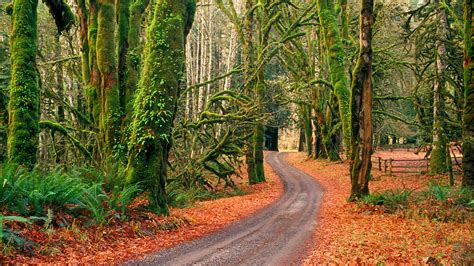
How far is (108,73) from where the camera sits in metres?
12.9

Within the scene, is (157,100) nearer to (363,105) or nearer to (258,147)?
(363,105)

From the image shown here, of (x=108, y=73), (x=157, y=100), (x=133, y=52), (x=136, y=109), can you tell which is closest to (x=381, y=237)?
(x=157, y=100)

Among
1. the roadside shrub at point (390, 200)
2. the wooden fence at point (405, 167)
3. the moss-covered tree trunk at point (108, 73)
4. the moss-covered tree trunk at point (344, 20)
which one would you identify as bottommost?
the roadside shrub at point (390, 200)

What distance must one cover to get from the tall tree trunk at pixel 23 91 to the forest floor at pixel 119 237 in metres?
3.66

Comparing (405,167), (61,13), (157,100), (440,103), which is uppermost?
(61,13)

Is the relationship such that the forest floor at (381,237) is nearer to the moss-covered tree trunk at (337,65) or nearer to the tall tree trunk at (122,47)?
the moss-covered tree trunk at (337,65)

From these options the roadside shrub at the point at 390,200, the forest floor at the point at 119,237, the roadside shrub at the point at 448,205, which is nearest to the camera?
the forest floor at the point at 119,237

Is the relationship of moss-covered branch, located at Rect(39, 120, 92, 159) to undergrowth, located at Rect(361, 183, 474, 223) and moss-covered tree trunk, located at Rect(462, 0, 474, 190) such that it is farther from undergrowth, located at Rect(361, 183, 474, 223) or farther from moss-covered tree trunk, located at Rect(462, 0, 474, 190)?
moss-covered tree trunk, located at Rect(462, 0, 474, 190)

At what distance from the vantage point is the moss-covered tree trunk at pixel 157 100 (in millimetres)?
10414

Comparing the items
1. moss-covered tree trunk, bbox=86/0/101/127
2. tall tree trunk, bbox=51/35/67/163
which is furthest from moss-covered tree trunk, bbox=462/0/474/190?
tall tree trunk, bbox=51/35/67/163

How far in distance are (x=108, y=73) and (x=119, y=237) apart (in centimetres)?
666

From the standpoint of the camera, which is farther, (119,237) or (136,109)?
(136,109)

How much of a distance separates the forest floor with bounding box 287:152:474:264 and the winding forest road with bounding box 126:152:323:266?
441 mm

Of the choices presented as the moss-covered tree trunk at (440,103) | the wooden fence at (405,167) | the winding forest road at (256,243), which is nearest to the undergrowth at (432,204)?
the winding forest road at (256,243)
